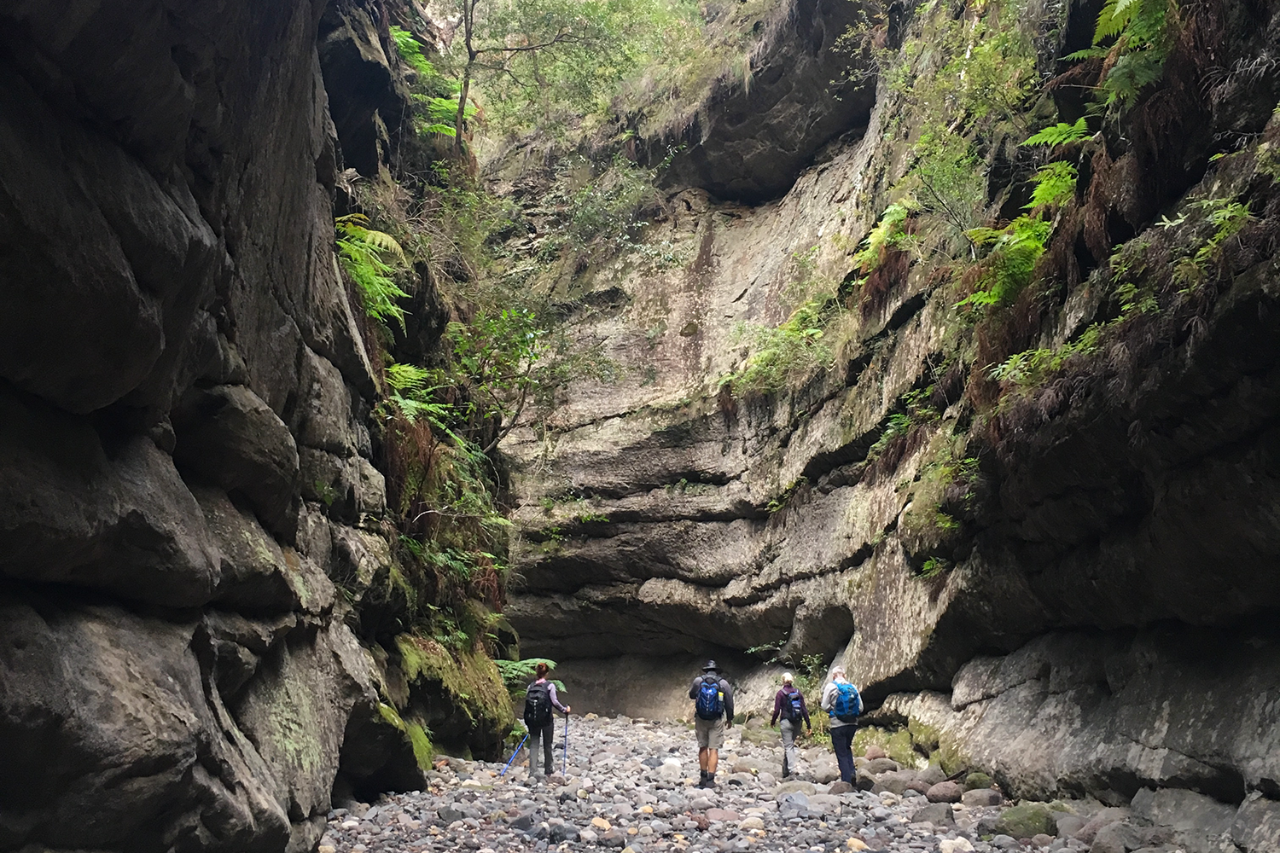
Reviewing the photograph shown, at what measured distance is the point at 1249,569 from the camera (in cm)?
565

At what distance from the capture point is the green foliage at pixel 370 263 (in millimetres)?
8906

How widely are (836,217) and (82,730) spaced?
16777 mm

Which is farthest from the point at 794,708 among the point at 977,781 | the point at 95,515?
the point at 95,515

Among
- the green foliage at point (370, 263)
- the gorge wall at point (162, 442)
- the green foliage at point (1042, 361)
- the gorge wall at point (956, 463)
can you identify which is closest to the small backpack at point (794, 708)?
the gorge wall at point (956, 463)

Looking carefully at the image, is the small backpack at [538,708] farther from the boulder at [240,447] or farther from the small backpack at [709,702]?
the boulder at [240,447]

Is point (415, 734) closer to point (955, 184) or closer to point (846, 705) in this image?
point (846, 705)

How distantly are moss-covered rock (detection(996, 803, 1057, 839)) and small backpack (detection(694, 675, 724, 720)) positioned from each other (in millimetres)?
3536

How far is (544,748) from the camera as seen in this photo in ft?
30.9

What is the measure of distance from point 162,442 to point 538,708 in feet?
19.4

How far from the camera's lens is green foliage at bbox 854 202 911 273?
1312 centimetres

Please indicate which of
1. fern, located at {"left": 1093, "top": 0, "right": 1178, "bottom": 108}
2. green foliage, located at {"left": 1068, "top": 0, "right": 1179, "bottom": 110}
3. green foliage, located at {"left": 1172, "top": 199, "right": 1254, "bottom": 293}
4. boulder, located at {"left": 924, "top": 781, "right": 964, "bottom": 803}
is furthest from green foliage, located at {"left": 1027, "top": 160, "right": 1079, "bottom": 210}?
boulder, located at {"left": 924, "top": 781, "right": 964, "bottom": 803}

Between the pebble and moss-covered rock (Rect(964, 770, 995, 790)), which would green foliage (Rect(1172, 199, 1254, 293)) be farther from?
moss-covered rock (Rect(964, 770, 995, 790))

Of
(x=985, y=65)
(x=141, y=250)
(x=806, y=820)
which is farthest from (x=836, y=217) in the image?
(x=141, y=250)

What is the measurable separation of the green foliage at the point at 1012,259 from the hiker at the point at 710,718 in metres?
5.36
